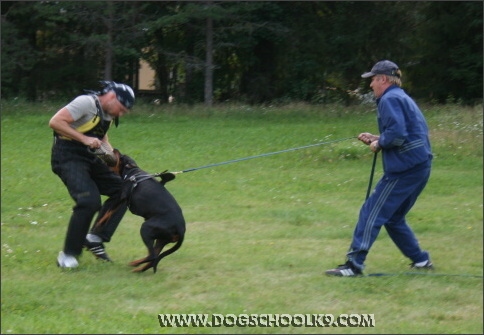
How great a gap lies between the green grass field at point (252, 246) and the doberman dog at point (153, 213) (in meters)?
0.20

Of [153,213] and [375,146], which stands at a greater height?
[375,146]

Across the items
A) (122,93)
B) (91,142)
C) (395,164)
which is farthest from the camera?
(122,93)

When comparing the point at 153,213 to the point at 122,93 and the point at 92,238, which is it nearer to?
the point at 92,238

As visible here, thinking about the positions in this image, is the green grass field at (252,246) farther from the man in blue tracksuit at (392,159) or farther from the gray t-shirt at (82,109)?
the gray t-shirt at (82,109)

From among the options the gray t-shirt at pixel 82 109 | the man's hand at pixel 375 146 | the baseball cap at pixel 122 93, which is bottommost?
the man's hand at pixel 375 146

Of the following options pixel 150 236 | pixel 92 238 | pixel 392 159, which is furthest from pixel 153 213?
pixel 392 159

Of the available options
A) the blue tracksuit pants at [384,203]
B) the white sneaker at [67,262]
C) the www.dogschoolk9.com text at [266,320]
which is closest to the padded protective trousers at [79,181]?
the white sneaker at [67,262]

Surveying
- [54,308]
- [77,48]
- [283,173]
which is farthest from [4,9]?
[54,308]

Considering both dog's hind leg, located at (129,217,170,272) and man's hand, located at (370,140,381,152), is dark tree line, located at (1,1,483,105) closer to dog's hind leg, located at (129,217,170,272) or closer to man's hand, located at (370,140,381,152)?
man's hand, located at (370,140,381,152)

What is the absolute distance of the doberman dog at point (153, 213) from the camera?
6452mm

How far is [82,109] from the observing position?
21.3 ft

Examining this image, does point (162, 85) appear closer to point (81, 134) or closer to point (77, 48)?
point (77, 48)

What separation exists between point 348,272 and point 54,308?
97.0 inches

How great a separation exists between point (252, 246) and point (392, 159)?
6.43 feet
